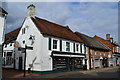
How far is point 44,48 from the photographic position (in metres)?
17.7

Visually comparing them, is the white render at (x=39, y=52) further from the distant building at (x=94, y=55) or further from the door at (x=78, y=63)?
the distant building at (x=94, y=55)

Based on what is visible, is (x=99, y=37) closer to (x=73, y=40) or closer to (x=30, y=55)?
(x=73, y=40)

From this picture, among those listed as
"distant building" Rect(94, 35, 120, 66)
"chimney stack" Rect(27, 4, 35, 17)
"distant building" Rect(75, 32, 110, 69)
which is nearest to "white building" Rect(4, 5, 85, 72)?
"chimney stack" Rect(27, 4, 35, 17)

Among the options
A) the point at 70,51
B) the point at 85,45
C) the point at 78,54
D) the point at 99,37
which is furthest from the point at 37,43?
the point at 99,37

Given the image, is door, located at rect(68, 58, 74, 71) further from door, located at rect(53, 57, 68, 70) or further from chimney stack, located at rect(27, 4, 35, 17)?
chimney stack, located at rect(27, 4, 35, 17)

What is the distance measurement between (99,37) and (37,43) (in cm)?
2844

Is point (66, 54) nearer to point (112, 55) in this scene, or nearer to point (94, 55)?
point (94, 55)

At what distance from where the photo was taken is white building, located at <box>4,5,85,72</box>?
17.6 metres

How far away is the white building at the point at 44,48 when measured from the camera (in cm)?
1760

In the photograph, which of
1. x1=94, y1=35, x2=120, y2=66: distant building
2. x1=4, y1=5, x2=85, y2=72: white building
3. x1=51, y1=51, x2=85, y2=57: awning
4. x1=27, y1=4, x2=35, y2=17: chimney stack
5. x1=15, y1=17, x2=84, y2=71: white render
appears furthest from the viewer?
x1=94, y1=35, x2=120, y2=66: distant building

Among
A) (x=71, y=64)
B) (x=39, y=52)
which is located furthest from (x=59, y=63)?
(x=39, y=52)

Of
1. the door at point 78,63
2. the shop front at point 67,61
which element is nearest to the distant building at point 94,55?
the door at point 78,63

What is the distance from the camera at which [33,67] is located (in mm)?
17969

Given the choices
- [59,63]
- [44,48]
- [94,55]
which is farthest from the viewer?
[94,55]
